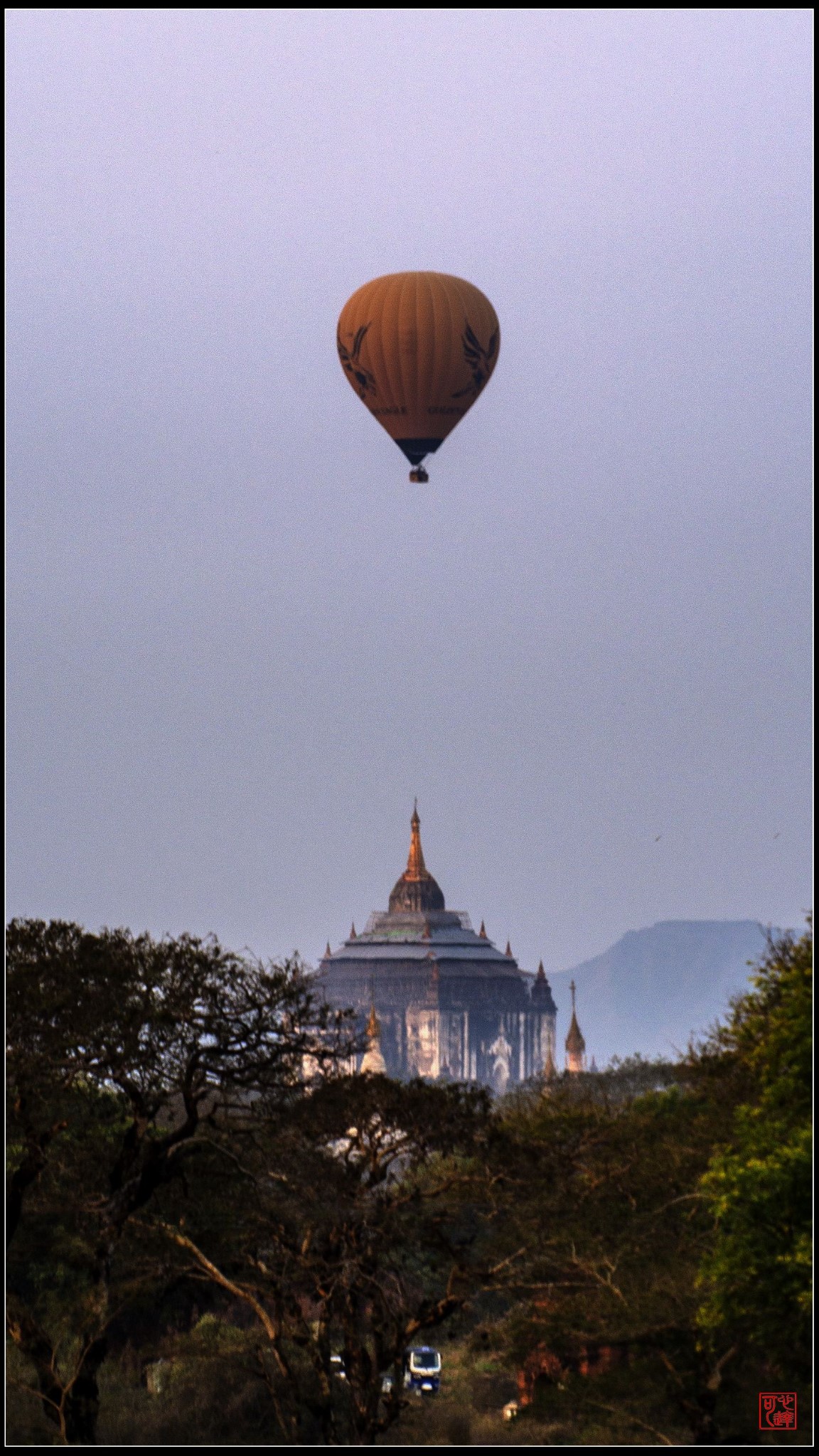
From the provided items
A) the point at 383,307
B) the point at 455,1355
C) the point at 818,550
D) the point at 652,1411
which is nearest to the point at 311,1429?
the point at 652,1411

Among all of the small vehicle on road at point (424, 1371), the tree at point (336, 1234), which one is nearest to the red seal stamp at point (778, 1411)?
the tree at point (336, 1234)

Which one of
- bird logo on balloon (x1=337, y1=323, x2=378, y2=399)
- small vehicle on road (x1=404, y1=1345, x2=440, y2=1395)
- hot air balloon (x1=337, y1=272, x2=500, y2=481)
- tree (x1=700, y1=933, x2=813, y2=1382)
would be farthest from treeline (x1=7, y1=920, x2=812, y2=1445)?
bird logo on balloon (x1=337, y1=323, x2=378, y2=399)

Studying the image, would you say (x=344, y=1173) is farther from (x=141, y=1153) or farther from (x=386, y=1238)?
(x=141, y=1153)

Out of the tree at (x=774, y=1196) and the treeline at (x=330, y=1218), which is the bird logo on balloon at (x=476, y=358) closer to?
the treeline at (x=330, y=1218)

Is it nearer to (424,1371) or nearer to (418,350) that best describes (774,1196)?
(424,1371)

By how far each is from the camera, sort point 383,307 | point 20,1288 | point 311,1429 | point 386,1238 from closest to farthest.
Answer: point 386,1238, point 311,1429, point 20,1288, point 383,307

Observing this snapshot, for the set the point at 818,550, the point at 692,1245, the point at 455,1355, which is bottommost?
the point at 455,1355

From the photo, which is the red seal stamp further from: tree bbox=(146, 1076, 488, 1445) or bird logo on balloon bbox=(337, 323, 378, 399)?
bird logo on balloon bbox=(337, 323, 378, 399)
